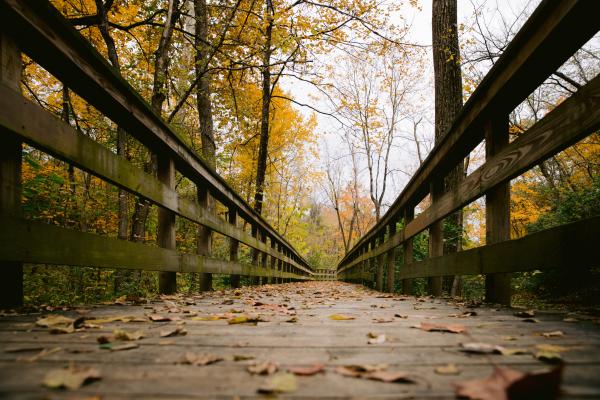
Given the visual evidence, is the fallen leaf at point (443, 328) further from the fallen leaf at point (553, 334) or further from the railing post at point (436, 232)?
the railing post at point (436, 232)

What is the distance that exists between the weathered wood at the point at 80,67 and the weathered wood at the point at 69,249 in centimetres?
83

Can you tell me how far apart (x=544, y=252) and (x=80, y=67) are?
98.9 inches

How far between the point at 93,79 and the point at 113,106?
28 centimetres

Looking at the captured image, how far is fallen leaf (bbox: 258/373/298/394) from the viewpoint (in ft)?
2.79

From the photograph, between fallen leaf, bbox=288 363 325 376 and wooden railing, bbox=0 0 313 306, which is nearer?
fallen leaf, bbox=288 363 325 376

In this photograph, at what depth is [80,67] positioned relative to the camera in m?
1.97

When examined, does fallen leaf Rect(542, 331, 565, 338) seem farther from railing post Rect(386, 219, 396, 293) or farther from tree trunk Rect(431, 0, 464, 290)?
tree trunk Rect(431, 0, 464, 290)

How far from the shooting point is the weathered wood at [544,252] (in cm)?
150

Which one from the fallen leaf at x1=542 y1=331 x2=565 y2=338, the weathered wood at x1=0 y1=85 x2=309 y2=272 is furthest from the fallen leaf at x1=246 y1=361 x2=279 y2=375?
the weathered wood at x1=0 y1=85 x2=309 y2=272

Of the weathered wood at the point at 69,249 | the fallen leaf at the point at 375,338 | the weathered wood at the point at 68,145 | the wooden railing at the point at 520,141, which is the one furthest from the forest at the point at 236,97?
the wooden railing at the point at 520,141

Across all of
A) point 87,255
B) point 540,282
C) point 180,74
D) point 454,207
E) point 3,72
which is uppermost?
point 180,74

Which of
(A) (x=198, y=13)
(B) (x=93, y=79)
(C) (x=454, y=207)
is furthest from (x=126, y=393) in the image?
(A) (x=198, y=13)

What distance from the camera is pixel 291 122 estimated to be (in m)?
Result: 19.0

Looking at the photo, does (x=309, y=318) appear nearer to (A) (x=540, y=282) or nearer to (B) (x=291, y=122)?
(A) (x=540, y=282)
